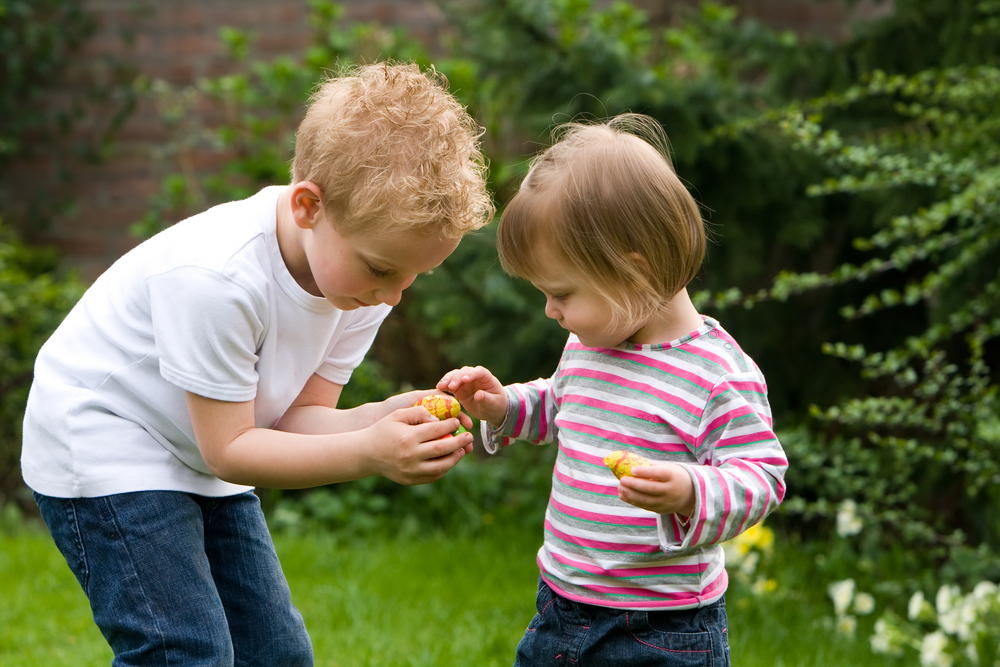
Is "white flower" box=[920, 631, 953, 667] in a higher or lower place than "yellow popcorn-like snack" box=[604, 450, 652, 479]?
lower

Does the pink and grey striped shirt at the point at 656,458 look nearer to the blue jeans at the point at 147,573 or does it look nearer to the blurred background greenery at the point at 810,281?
the blue jeans at the point at 147,573

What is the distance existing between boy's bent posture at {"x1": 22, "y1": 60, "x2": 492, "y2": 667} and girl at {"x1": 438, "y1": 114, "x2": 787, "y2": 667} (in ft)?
0.57

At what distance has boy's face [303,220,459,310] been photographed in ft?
4.88

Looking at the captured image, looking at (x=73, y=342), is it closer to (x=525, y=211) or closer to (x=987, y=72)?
(x=525, y=211)

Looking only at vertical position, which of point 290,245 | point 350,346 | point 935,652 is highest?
point 290,245

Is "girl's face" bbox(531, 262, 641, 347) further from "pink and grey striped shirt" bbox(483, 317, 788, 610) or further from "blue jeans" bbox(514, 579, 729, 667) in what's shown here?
"blue jeans" bbox(514, 579, 729, 667)

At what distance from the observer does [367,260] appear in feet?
Result: 4.93

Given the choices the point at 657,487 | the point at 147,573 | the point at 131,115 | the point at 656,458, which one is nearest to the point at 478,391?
the point at 656,458

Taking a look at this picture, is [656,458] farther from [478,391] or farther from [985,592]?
[985,592]

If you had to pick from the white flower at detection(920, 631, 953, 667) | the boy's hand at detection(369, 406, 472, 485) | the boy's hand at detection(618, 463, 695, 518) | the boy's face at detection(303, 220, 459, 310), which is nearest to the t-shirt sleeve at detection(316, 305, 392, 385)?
A: the boy's face at detection(303, 220, 459, 310)

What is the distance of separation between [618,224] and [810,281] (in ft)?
4.04

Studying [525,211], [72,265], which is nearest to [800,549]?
[525,211]

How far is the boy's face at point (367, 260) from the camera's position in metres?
1.49

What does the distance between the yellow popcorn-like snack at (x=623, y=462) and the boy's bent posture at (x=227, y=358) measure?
238mm
